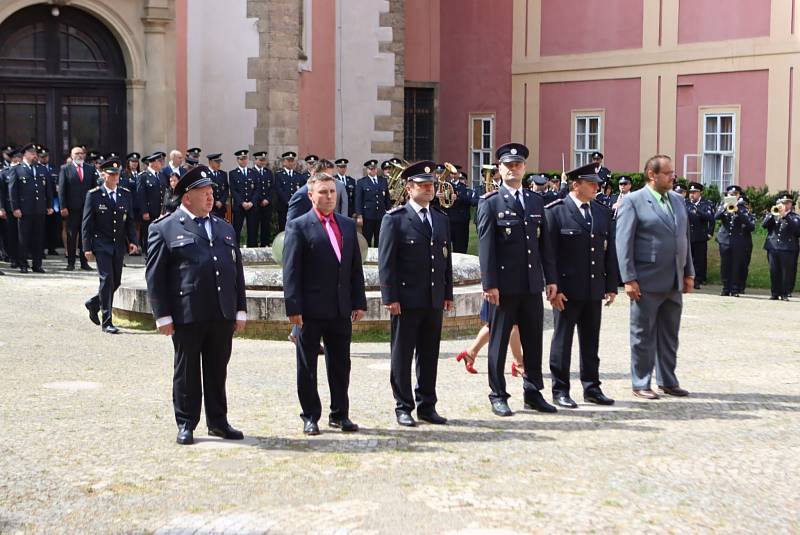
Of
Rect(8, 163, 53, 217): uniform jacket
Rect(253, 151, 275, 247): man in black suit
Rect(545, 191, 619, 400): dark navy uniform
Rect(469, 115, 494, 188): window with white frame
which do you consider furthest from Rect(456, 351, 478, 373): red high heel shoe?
Rect(469, 115, 494, 188): window with white frame

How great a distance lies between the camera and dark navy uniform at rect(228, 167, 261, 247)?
22812mm

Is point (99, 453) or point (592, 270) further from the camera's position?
point (592, 270)

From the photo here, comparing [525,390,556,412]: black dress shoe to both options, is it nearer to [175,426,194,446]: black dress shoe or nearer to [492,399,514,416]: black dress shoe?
[492,399,514,416]: black dress shoe

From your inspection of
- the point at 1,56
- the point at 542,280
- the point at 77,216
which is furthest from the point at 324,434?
the point at 1,56

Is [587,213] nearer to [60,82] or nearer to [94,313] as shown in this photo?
[94,313]

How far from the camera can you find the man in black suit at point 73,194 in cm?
2045

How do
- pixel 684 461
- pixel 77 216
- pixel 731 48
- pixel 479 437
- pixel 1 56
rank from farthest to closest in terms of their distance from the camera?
pixel 731 48, pixel 1 56, pixel 77 216, pixel 479 437, pixel 684 461

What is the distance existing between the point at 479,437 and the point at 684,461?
4.45ft

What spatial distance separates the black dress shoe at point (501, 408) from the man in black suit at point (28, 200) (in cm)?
1211

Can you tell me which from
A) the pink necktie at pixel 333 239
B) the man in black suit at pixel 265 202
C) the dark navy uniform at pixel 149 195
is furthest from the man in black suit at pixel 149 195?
the pink necktie at pixel 333 239

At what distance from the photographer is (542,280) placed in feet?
31.5

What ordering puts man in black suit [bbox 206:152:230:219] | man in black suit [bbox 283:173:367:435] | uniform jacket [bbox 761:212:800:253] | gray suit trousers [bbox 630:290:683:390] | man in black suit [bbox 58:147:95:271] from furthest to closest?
1. man in black suit [bbox 206:152:230:219]
2. man in black suit [bbox 58:147:95:271]
3. uniform jacket [bbox 761:212:800:253]
4. gray suit trousers [bbox 630:290:683:390]
5. man in black suit [bbox 283:173:367:435]

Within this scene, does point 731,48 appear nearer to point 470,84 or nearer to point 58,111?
point 470,84

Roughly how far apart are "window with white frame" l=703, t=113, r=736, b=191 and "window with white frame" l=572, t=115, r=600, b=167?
3.30 metres
